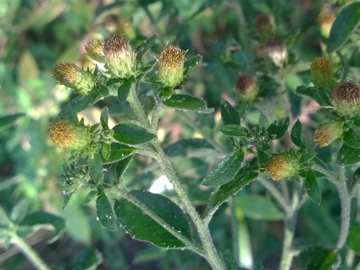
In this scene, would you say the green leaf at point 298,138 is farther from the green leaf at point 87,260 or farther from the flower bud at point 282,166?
the green leaf at point 87,260

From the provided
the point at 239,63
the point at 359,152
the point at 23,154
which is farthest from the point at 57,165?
the point at 359,152

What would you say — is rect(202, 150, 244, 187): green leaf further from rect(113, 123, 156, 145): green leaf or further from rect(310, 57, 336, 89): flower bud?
rect(310, 57, 336, 89): flower bud

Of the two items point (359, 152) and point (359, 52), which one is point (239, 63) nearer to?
point (359, 52)

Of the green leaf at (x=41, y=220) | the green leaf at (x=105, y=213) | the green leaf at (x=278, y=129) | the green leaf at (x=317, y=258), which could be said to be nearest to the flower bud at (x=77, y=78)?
the green leaf at (x=105, y=213)

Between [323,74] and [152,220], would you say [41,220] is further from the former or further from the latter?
[323,74]

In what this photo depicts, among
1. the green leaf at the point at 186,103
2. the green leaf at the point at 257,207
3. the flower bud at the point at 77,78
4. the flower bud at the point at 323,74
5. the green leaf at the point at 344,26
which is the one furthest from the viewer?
the green leaf at the point at 257,207

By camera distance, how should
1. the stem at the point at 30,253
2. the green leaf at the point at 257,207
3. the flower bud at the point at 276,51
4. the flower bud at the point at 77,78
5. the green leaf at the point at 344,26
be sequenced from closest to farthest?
the flower bud at the point at 77,78, the green leaf at the point at 344,26, the flower bud at the point at 276,51, the stem at the point at 30,253, the green leaf at the point at 257,207
